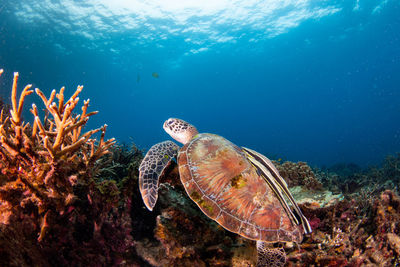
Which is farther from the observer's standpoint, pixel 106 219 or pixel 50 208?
pixel 106 219

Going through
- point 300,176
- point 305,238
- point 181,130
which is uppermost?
point 300,176

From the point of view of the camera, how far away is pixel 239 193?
2.45 metres

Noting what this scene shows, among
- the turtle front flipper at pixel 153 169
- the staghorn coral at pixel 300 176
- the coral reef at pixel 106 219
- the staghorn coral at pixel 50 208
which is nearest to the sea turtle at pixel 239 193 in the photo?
the turtle front flipper at pixel 153 169

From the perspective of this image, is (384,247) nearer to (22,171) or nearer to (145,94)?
(22,171)

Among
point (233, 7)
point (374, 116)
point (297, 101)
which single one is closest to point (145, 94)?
point (233, 7)

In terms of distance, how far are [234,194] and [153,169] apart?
4.19 ft

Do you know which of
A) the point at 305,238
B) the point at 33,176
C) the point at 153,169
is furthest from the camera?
the point at 153,169

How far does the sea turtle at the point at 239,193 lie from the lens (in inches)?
87.9

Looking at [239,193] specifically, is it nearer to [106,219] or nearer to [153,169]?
[153,169]

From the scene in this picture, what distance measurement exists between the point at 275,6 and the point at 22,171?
1103 inches

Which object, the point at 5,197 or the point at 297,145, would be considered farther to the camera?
the point at 297,145

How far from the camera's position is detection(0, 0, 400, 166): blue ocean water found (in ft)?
70.4

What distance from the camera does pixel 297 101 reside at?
8494 centimetres

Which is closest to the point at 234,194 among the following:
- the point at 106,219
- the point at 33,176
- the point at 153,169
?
the point at 153,169
